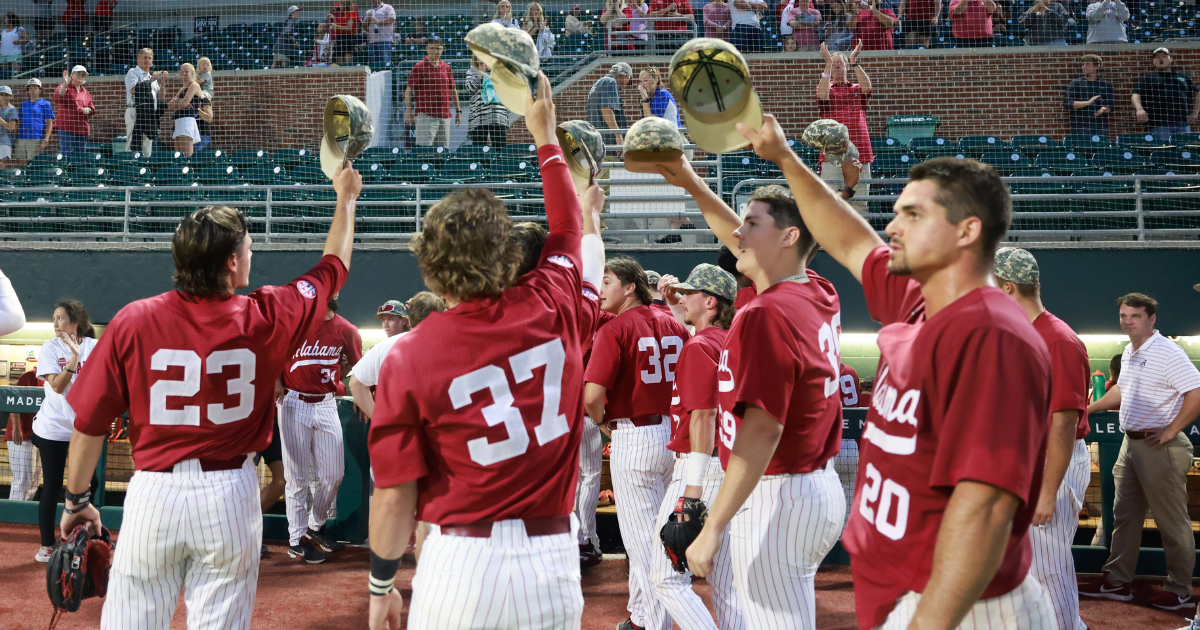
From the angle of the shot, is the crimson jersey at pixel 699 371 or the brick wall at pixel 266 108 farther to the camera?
the brick wall at pixel 266 108

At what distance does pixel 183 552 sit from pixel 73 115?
13338 millimetres

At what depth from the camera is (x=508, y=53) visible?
8.00ft

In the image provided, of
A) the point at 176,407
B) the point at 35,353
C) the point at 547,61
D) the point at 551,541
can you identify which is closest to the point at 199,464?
the point at 176,407

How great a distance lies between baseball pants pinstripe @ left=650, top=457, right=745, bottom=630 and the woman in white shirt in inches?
175

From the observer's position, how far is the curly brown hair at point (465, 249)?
207 cm

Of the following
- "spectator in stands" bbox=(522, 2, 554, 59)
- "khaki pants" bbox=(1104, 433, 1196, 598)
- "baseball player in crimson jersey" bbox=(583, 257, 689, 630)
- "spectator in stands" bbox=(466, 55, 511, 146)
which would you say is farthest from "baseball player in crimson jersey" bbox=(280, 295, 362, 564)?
"spectator in stands" bbox=(522, 2, 554, 59)

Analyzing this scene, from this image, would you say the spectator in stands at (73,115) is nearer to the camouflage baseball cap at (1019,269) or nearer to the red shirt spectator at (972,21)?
the red shirt spectator at (972,21)

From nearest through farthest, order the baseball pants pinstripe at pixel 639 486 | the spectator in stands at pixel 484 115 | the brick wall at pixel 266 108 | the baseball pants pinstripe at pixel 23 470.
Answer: the baseball pants pinstripe at pixel 639 486 → the baseball pants pinstripe at pixel 23 470 → the spectator in stands at pixel 484 115 → the brick wall at pixel 266 108

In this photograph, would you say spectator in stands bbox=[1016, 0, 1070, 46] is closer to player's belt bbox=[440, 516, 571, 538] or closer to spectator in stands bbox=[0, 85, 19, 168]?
player's belt bbox=[440, 516, 571, 538]

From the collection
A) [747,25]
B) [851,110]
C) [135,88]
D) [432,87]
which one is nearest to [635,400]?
[851,110]

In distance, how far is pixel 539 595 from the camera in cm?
205

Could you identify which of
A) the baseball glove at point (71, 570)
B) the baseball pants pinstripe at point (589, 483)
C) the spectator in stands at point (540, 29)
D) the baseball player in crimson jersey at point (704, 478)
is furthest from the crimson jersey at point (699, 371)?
the spectator in stands at point (540, 29)

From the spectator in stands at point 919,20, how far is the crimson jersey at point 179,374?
42.0 feet

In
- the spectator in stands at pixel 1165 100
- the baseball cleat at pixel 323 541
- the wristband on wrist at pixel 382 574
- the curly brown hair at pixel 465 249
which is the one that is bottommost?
the baseball cleat at pixel 323 541
